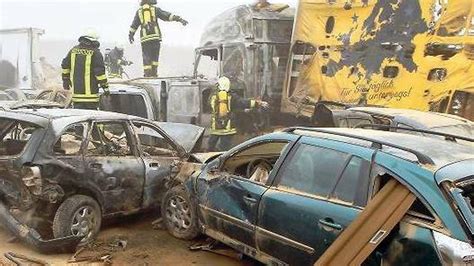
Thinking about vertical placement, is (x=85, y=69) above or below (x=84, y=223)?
above

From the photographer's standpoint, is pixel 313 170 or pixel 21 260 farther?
pixel 21 260

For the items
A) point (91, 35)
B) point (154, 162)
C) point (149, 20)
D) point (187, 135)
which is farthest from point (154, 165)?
point (149, 20)

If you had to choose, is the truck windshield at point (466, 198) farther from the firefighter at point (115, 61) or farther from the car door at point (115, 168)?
the firefighter at point (115, 61)

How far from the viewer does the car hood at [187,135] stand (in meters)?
7.55

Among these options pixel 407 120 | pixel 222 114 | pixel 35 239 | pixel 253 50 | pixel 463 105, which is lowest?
pixel 35 239

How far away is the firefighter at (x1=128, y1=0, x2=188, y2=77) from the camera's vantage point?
12234mm

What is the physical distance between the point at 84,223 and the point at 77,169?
570mm

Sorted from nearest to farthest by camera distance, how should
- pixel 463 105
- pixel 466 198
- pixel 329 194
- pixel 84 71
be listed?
pixel 466 198 → pixel 329 194 → pixel 463 105 → pixel 84 71

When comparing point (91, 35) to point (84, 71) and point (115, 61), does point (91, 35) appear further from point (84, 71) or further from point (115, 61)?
point (115, 61)

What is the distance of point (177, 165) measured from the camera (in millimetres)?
6465

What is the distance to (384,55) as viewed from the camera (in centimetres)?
870

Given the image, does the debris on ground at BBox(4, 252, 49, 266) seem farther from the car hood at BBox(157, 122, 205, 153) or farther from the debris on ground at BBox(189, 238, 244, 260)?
the car hood at BBox(157, 122, 205, 153)

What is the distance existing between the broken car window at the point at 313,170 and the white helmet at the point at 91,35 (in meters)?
5.24

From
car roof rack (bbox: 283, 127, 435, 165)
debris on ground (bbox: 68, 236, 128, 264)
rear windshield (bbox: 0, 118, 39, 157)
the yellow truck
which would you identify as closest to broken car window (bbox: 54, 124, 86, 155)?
rear windshield (bbox: 0, 118, 39, 157)
